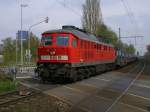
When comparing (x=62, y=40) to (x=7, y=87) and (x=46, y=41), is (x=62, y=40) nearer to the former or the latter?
(x=46, y=41)

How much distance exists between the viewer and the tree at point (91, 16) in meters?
60.8

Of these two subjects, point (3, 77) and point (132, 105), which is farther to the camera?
point (3, 77)

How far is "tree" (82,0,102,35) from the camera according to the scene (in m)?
60.8

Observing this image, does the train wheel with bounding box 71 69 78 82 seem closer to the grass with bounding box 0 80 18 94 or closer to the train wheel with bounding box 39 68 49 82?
the train wheel with bounding box 39 68 49 82

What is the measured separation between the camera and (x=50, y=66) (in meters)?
23.1

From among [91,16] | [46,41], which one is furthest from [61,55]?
[91,16]

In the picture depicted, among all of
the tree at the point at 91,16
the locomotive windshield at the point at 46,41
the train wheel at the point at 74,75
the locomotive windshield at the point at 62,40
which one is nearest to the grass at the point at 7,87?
the train wheel at the point at 74,75

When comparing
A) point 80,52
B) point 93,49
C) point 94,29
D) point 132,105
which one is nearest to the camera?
point 132,105

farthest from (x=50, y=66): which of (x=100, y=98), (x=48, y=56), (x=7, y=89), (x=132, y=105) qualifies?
(x=132, y=105)

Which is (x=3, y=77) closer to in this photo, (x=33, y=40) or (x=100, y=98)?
(x=100, y=98)

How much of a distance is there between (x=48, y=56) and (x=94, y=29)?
37509 millimetres

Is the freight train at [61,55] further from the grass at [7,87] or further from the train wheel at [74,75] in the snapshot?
the grass at [7,87]

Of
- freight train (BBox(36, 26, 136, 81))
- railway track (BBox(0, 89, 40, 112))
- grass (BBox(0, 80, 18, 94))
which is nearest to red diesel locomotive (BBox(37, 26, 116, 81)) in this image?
freight train (BBox(36, 26, 136, 81))

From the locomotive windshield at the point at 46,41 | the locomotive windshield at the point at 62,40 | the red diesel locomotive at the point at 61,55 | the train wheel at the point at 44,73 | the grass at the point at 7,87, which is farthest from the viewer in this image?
the locomotive windshield at the point at 46,41
